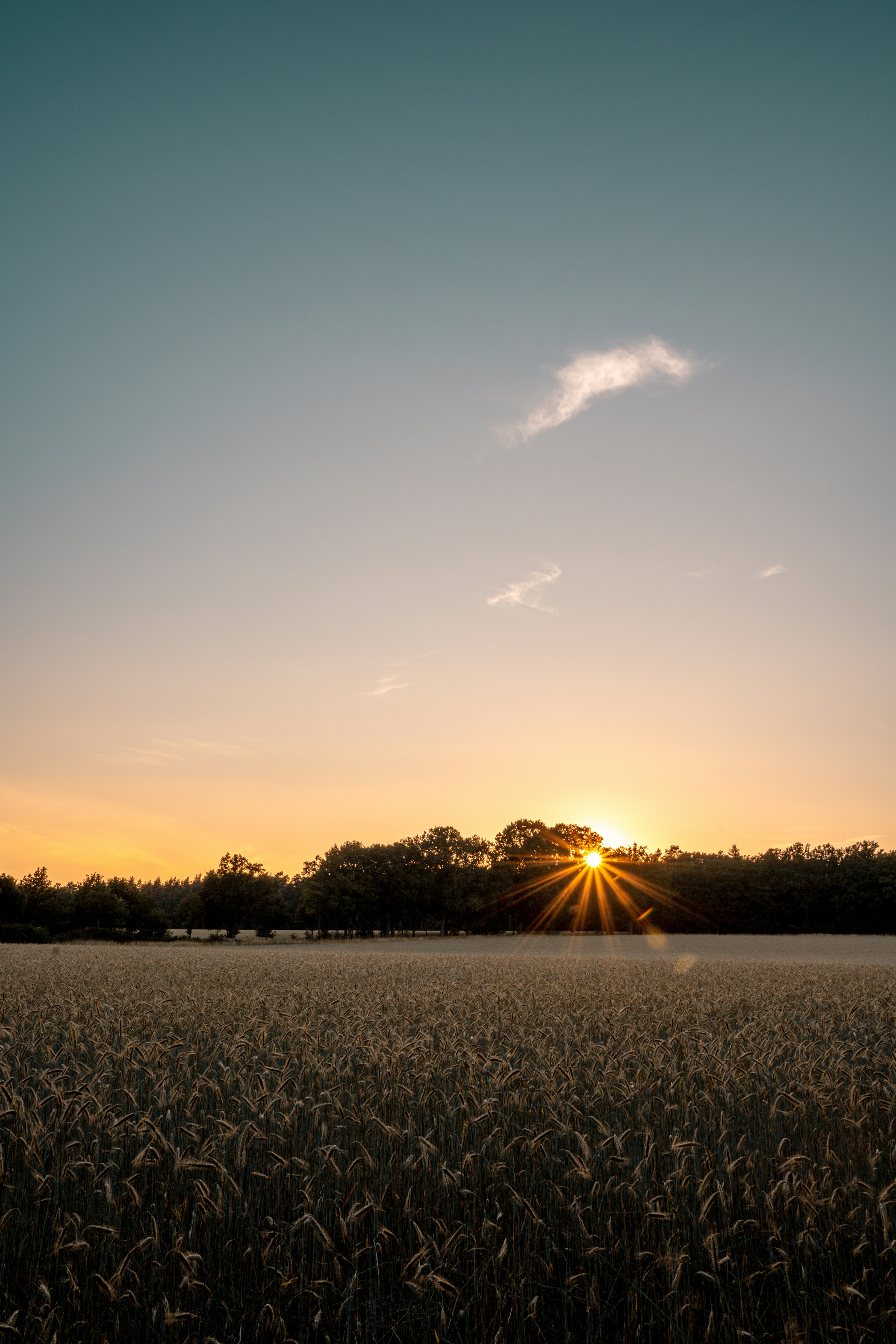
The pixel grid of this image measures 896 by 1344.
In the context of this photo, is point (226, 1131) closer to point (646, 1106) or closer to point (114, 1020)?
point (646, 1106)

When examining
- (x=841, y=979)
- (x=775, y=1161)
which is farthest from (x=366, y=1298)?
(x=841, y=979)

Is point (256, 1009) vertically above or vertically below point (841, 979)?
above

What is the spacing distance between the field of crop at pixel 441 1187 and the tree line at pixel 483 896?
69.3 metres

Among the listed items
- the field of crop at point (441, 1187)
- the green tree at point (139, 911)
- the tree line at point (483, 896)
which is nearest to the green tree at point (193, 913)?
the tree line at point (483, 896)

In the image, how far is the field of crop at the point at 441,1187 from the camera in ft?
12.3

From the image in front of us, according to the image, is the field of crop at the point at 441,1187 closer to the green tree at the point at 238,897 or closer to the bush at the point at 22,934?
the bush at the point at 22,934

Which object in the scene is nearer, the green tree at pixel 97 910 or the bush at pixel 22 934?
the bush at pixel 22 934

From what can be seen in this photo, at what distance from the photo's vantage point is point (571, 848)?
402 feet

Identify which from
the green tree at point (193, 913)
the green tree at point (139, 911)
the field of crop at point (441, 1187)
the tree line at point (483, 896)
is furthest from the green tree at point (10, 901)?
the field of crop at point (441, 1187)

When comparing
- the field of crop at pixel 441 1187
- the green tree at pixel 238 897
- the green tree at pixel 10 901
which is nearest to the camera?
the field of crop at pixel 441 1187

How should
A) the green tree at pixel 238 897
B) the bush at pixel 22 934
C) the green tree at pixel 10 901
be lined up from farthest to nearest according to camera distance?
the green tree at pixel 238 897, the green tree at pixel 10 901, the bush at pixel 22 934

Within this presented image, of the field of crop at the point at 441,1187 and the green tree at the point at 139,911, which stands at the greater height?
the field of crop at the point at 441,1187

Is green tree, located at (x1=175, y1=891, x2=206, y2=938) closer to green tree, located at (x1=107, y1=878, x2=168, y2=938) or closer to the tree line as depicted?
the tree line

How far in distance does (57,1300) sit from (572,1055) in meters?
4.93
